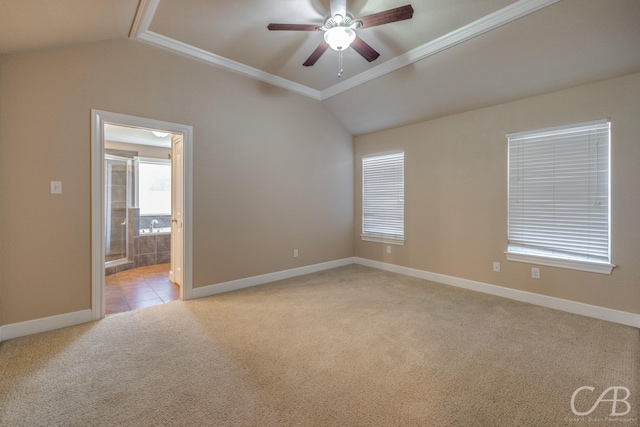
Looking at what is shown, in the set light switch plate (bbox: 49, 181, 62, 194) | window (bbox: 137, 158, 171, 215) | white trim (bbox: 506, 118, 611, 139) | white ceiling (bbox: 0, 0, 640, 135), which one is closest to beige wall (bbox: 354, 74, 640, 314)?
white trim (bbox: 506, 118, 611, 139)

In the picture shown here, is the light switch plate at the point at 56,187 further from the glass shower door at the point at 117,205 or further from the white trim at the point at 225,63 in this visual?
the glass shower door at the point at 117,205

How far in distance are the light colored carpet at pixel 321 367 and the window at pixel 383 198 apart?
73.3 inches

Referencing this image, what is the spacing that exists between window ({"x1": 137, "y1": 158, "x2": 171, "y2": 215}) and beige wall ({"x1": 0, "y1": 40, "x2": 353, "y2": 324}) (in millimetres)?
3870

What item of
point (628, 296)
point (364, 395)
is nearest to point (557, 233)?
point (628, 296)

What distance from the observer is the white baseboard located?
2838 mm

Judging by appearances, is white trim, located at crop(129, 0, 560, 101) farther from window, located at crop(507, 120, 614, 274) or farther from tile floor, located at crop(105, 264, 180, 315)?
tile floor, located at crop(105, 264, 180, 315)

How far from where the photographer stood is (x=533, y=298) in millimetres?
3385

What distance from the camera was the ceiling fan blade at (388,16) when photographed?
2.06 metres

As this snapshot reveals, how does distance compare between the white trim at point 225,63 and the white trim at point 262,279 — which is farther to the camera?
the white trim at point 262,279

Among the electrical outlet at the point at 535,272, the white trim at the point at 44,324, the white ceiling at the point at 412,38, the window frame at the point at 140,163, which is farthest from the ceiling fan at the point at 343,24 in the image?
the window frame at the point at 140,163

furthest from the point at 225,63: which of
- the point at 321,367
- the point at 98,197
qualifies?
the point at 321,367

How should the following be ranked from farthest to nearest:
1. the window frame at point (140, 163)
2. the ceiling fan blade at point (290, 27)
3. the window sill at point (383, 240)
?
the window frame at point (140, 163) → the window sill at point (383, 240) → the ceiling fan blade at point (290, 27)

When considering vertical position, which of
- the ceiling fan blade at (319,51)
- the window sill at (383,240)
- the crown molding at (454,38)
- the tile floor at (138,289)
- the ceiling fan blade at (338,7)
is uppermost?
the crown molding at (454,38)

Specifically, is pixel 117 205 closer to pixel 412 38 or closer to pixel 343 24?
pixel 343 24
